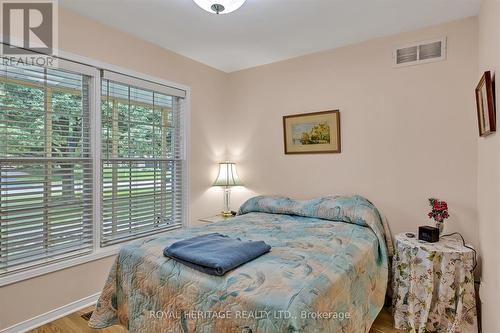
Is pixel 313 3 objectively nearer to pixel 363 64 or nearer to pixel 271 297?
pixel 363 64

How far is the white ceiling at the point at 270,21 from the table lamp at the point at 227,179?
1.39m

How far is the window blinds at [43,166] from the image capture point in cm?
203

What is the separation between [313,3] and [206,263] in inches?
80.0

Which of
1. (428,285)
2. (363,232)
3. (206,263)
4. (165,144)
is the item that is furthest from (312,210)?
(165,144)

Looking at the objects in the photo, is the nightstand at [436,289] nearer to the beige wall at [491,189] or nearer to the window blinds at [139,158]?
the beige wall at [491,189]

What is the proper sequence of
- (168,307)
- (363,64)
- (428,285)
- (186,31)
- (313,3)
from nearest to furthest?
(168,307)
(428,285)
(313,3)
(186,31)
(363,64)

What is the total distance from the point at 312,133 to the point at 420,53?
4.02 feet

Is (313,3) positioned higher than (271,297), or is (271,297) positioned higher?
(313,3)

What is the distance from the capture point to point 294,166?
3.32 m

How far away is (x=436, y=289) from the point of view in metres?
2.04

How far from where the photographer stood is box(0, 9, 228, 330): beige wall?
2125 mm

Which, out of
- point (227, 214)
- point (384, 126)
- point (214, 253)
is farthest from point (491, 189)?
point (227, 214)

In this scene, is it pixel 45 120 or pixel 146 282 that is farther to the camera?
pixel 45 120

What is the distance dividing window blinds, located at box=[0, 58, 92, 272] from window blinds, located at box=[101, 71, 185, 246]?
17 cm
